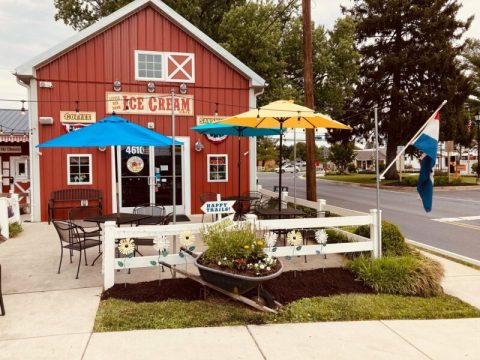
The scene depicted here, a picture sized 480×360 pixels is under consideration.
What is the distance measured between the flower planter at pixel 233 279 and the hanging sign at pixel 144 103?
783 cm

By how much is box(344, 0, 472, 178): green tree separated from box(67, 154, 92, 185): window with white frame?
23.2m

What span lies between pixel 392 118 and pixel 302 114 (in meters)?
26.0

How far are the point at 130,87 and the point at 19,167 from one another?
8.11 metres

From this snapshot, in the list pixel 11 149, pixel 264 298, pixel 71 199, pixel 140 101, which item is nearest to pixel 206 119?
pixel 140 101

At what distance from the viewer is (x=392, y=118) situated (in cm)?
3033

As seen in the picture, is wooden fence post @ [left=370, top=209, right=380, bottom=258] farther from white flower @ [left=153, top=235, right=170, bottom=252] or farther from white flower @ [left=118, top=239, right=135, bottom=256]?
white flower @ [left=118, top=239, right=135, bottom=256]

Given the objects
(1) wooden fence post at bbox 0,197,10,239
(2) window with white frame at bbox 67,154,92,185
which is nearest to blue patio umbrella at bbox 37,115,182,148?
(1) wooden fence post at bbox 0,197,10,239

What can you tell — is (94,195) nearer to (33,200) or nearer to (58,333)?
(33,200)

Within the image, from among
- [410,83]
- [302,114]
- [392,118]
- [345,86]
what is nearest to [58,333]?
[302,114]

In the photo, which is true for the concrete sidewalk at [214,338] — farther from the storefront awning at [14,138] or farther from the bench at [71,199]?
the storefront awning at [14,138]

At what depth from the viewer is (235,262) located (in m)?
4.84

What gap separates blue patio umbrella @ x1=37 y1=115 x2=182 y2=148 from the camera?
242 inches

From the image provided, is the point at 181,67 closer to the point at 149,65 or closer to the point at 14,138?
the point at 149,65

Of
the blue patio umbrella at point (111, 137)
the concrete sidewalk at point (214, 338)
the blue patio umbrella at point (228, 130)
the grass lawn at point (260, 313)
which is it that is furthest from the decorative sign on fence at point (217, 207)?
the blue patio umbrella at point (228, 130)
